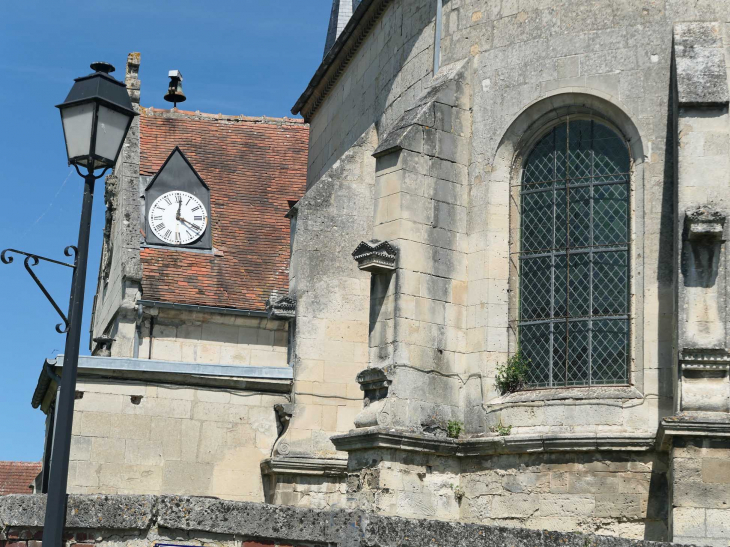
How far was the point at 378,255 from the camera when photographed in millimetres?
12484

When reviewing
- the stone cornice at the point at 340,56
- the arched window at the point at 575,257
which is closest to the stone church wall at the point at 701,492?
the arched window at the point at 575,257

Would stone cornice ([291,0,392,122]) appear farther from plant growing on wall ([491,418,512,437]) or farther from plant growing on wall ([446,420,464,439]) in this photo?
plant growing on wall ([491,418,512,437])

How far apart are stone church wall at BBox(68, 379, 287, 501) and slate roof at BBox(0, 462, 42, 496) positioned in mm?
15728

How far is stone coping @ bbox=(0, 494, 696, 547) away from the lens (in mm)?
6043

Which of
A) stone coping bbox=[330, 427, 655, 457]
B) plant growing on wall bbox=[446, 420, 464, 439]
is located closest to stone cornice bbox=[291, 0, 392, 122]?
plant growing on wall bbox=[446, 420, 464, 439]

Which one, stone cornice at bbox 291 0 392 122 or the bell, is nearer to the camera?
stone cornice at bbox 291 0 392 122

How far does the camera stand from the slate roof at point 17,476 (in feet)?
102

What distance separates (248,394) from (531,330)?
554 cm

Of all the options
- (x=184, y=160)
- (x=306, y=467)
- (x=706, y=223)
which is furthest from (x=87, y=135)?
(x=184, y=160)

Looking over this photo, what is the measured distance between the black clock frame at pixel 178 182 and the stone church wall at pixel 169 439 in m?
8.20

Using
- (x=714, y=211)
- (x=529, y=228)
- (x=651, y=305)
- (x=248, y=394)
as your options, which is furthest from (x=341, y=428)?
(x=714, y=211)

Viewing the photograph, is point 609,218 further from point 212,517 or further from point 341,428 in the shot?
point 212,517

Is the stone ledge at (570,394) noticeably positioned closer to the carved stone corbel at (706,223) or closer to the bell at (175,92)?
the carved stone corbel at (706,223)

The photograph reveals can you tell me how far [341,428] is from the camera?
53.0ft
